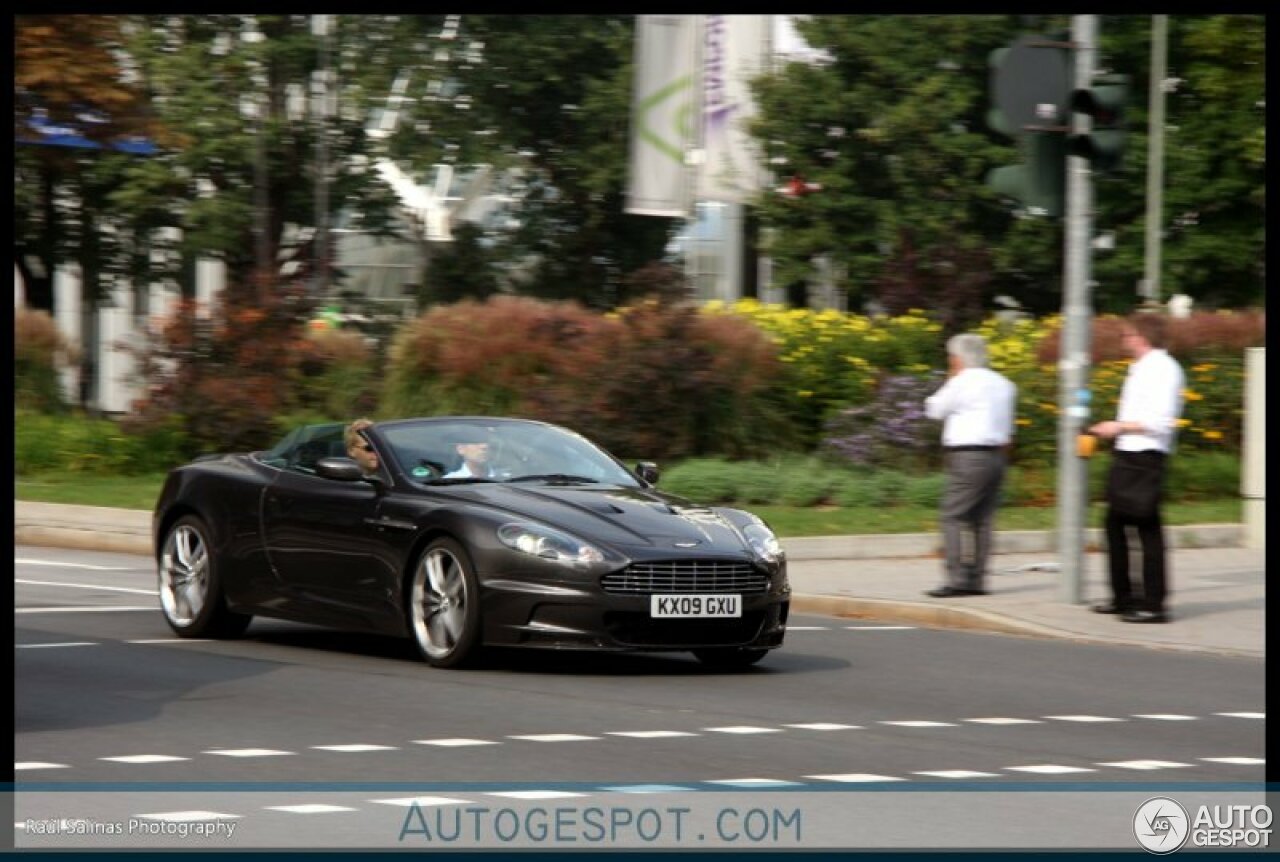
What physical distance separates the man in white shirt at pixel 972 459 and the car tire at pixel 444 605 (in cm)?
462

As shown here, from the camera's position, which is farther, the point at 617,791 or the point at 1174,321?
the point at 1174,321

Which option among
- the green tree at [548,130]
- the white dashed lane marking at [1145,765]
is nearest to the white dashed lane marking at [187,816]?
the white dashed lane marking at [1145,765]

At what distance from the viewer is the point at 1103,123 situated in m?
15.0

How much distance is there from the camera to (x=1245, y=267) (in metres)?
38.7

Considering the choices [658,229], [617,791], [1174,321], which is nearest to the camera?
[617,791]

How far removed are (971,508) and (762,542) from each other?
3.75m

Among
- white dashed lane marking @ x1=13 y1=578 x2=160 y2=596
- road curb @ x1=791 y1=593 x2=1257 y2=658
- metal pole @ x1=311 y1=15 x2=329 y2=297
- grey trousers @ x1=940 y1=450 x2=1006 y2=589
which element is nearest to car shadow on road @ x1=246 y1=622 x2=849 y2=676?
road curb @ x1=791 y1=593 x2=1257 y2=658

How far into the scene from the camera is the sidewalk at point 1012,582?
1479cm

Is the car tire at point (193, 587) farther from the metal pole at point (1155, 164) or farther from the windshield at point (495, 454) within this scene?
the metal pole at point (1155, 164)

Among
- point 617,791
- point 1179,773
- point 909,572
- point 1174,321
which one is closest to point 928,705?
point 1179,773

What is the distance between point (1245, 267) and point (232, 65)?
53.4ft

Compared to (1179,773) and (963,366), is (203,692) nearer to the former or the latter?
(1179,773)

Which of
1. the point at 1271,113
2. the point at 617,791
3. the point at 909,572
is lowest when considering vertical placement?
the point at 909,572

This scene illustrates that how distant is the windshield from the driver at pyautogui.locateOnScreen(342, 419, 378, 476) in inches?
4.2
